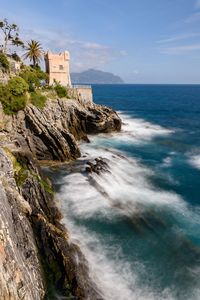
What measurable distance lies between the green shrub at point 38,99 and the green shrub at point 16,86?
242 centimetres

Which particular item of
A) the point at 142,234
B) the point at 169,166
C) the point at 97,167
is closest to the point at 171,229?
the point at 142,234

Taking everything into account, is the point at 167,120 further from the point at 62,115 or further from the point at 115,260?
the point at 115,260

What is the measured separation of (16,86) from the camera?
161ft

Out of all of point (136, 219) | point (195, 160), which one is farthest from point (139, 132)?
point (136, 219)

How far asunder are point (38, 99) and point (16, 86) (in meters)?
5.50

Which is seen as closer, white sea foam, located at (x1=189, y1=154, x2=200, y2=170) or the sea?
the sea

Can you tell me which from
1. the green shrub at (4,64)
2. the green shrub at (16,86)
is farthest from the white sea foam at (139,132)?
the green shrub at (4,64)

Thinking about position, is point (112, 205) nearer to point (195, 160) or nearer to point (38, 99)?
point (195, 160)

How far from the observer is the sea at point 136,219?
2344 centimetres

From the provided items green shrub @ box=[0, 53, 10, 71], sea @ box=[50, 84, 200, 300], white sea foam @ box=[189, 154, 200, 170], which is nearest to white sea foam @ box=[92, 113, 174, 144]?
sea @ box=[50, 84, 200, 300]

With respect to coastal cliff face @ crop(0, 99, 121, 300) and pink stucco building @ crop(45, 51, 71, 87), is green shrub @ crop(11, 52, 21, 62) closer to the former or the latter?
pink stucco building @ crop(45, 51, 71, 87)

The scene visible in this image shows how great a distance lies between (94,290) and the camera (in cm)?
2194

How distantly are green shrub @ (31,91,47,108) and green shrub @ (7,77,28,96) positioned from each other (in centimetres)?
242

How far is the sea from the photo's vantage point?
2344cm
